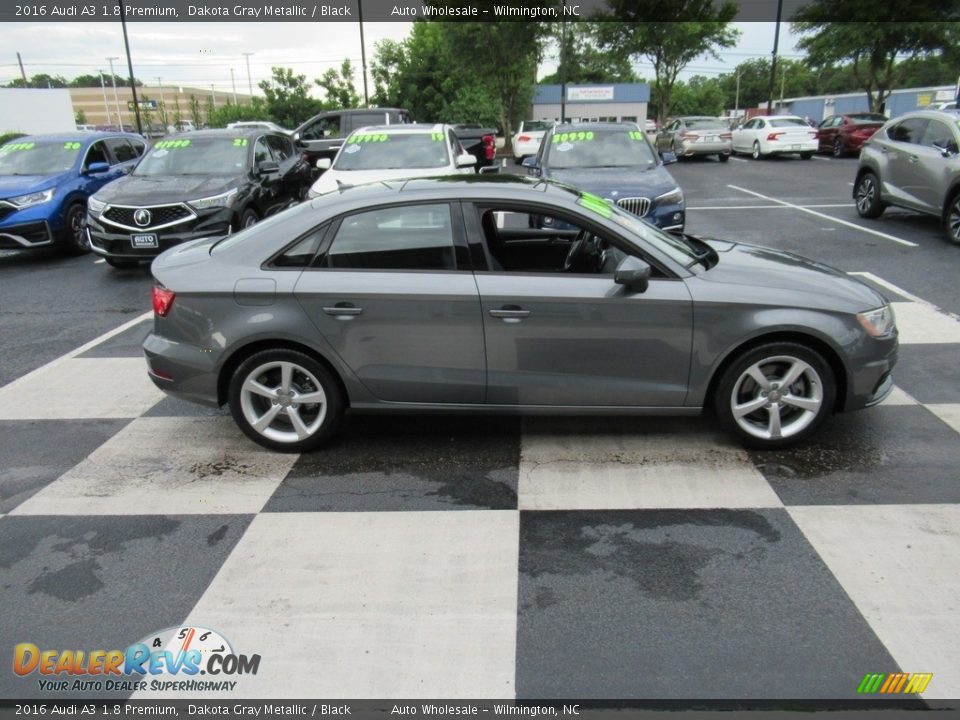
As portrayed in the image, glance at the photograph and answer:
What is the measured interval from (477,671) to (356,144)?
945 centimetres

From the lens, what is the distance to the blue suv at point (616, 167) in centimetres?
879

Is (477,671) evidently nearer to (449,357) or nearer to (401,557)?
(401,557)

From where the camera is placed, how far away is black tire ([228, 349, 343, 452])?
14.3 ft

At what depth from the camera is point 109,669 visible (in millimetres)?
2777

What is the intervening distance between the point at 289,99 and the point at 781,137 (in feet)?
98.1

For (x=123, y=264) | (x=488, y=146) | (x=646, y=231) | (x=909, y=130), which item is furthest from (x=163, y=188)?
(x=488, y=146)

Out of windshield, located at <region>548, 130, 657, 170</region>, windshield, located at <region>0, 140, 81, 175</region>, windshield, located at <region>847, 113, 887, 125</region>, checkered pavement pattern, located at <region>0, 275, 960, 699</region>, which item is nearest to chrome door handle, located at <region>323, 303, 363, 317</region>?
checkered pavement pattern, located at <region>0, 275, 960, 699</region>

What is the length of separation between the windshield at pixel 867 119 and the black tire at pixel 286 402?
26.6 m

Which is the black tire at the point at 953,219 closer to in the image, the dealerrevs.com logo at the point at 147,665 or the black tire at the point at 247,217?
the black tire at the point at 247,217

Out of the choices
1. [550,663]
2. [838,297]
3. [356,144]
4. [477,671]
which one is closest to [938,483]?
[838,297]

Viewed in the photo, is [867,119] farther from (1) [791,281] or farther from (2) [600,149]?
(1) [791,281]

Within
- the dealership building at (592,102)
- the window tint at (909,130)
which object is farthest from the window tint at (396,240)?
the dealership building at (592,102)

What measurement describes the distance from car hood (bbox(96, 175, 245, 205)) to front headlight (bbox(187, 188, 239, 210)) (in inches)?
3.2

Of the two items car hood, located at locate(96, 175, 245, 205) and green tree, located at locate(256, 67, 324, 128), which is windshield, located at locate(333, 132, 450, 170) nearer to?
car hood, located at locate(96, 175, 245, 205)
